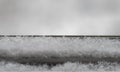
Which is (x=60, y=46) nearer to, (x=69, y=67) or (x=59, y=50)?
(x=59, y=50)

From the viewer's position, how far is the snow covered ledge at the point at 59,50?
3.46 ft

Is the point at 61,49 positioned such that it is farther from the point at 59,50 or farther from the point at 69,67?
the point at 69,67

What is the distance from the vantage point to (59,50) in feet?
3.60

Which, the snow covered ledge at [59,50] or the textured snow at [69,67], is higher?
the snow covered ledge at [59,50]

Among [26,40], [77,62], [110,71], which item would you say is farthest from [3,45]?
[110,71]

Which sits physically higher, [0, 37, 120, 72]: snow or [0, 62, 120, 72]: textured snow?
[0, 37, 120, 72]: snow

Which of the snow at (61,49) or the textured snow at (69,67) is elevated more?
the snow at (61,49)

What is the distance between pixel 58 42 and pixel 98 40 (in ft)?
0.65

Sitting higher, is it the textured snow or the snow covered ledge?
the snow covered ledge

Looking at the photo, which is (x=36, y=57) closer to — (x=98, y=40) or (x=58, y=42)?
(x=58, y=42)

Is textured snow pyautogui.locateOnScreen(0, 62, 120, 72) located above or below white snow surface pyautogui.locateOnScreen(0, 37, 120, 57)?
below

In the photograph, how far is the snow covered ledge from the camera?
1056 millimetres

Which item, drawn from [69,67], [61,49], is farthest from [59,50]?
[69,67]

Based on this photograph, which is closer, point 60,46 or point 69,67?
point 69,67
